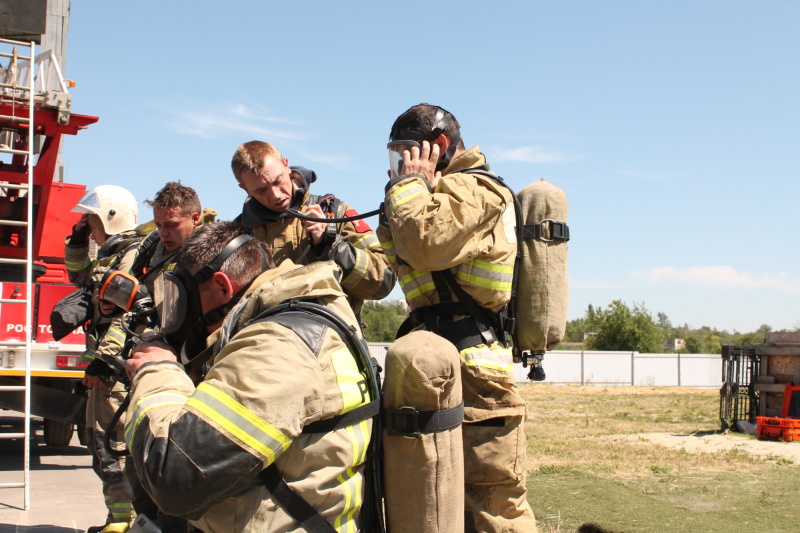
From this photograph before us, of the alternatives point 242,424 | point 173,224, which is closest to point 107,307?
point 173,224

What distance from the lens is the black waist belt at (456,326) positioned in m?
3.09

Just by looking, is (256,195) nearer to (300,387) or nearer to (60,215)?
(300,387)

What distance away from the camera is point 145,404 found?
2.01 m

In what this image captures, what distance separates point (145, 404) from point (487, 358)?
4.79 ft

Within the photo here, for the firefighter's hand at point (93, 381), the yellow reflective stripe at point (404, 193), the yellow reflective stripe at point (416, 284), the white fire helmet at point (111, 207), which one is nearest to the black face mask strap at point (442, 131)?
the yellow reflective stripe at point (404, 193)

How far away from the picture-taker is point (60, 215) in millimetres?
8914

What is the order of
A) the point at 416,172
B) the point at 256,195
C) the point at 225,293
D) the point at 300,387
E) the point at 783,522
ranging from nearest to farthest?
1. the point at 300,387
2. the point at 225,293
3. the point at 416,172
4. the point at 256,195
5. the point at 783,522

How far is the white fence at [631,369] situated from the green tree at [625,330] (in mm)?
12867

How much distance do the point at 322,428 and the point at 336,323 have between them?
289 millimetres

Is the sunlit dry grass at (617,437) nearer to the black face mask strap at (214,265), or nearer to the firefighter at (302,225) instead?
Result: the firefighter at (302,225)

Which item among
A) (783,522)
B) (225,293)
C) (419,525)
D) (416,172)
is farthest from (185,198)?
(783,522)

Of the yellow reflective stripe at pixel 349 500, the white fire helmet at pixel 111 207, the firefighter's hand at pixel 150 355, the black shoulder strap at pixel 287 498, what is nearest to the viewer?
the black shoulder strap at pixel 287 498

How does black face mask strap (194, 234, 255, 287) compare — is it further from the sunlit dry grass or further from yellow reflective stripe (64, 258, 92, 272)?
the sunlit dry grass

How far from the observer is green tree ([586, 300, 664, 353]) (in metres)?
56.4
